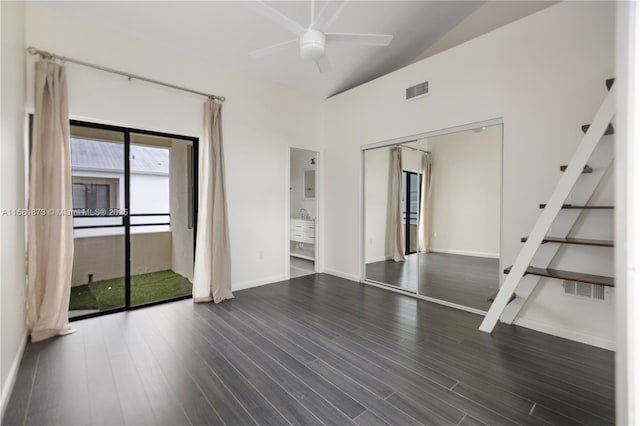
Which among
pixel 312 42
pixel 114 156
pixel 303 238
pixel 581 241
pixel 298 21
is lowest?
pixel 303 238

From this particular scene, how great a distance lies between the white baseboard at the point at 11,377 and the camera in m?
1.76

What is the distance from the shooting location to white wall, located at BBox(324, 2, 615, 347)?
8.30 ft

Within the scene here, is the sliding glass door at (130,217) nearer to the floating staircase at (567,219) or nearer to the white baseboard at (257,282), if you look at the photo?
the white baseboard at (257,282)

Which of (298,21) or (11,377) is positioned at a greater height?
(298,21)

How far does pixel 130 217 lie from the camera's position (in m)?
3.41

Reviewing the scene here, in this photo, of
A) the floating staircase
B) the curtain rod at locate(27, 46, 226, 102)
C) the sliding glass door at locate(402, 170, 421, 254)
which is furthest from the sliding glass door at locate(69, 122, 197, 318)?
the floating staircase

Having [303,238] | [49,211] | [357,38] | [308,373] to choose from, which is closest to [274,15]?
[357,38]

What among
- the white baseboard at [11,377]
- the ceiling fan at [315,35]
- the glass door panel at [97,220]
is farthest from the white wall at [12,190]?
the ceiling fan at [315,35]

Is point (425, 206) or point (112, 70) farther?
point (425, 206)

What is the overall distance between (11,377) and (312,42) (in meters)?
3.34

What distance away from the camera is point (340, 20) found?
3602 mm

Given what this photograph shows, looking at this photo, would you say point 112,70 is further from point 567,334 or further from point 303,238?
point 567,334

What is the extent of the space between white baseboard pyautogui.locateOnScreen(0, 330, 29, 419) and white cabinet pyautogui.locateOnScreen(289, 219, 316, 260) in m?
4.13

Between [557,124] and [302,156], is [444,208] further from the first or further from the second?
[302,156]
